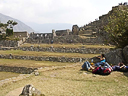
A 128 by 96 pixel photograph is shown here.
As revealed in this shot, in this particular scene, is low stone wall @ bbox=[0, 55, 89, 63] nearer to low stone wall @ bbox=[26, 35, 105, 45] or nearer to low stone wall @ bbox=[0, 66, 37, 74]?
low stone wall @ bbox=[0, 66, 37, 74]

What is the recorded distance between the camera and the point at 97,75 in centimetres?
1083

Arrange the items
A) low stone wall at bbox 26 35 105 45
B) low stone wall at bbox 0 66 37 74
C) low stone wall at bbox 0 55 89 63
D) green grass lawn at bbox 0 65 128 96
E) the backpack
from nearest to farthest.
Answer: green grass lawn at bbox 0 65 128 96, the backpack, low stone wall at bbox 0 66 37 74, low stone wall at bbox 0 55 89 63, low stone wall at bbox 26 35 105 45

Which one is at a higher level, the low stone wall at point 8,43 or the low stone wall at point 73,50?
the low stone wall at point 8,43

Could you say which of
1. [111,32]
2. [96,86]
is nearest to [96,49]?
[111,32]

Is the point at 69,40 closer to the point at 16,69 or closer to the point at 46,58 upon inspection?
the point at 46,58

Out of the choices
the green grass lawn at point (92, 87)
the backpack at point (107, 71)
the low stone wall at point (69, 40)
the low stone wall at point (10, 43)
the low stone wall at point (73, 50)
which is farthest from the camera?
the low stone wall at point (10, 43)

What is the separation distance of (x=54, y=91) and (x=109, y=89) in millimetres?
3019

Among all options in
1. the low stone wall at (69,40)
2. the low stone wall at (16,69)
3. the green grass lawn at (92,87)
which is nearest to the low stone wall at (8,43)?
the low stone wall at (69,40)

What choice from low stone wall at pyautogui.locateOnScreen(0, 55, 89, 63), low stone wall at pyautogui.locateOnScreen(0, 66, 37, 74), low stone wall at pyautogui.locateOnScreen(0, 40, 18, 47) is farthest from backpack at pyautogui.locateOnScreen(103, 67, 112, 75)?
low stone wall at pyautogui.locateOnScreen(0, 40, 18, 47)

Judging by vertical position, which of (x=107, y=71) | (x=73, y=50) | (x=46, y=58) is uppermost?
(x=73, y=50)

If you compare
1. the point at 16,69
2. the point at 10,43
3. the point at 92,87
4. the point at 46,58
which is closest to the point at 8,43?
the point at 10,43

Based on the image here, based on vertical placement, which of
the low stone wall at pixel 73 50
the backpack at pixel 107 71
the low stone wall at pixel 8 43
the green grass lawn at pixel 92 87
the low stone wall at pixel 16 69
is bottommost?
the low stone wall at pixel 16 69

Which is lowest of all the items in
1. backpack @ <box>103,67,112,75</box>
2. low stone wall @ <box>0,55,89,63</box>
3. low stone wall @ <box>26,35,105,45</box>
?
low stone wall @ <box>0,55,89,63</box>

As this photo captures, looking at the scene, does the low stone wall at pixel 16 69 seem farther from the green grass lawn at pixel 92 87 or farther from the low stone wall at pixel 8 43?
the low stone wall at pixel 8 43
